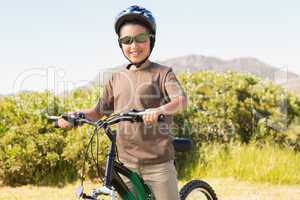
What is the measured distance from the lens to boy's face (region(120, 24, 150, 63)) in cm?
423

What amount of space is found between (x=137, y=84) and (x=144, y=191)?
86 centimetres

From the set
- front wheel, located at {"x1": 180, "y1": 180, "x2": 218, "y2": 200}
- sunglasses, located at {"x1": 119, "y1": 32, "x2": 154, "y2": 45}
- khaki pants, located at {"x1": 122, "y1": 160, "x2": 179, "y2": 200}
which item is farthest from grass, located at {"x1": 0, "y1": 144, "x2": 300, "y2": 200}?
sunglasses, located at {"x1": 119, "y1": 32, "x2": 154, "y2": 45}

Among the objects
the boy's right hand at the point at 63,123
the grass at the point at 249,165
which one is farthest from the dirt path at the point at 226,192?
the boy's right hand at the point at 63,123

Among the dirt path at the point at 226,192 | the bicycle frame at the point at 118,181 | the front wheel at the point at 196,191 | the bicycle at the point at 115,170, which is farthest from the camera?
the dirt path at the point at 226,192

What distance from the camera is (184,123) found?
10.7 metres

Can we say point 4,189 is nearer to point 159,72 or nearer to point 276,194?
point 276,194

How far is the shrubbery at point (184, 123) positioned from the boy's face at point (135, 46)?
17.7ft

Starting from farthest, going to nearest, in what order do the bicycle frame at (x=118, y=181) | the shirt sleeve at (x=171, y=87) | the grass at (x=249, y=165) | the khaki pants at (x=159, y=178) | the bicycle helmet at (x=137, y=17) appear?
the grass at (x=249, y=165) → the khaki pants at (x=159, y=178) → the bicycle helmet at (x=137, y=17) → the shirt sleeve at (x=171, y=87) → the bicycle frame at (x=118, y=181)

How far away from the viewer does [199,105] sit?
11.2 meters

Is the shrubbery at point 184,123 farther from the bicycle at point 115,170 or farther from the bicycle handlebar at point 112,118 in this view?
the bicycle handlebar at point 112,118

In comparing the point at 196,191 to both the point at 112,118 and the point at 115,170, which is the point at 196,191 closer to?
the point at 115,170

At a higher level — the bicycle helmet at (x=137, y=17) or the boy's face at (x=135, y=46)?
the bicycle helmet at (x=137, y=17)

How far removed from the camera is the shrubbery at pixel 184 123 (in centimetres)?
981

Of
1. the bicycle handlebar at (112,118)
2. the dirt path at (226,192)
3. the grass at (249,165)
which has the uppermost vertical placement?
the bicycle handlebar at (112,118)
